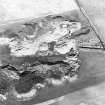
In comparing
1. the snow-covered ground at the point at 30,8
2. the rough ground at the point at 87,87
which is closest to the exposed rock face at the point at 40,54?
the rough ground at the point at 87,87

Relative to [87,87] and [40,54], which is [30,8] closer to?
[40,54]

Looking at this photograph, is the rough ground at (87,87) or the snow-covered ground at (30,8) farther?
the snow-covered ground at (30,8)

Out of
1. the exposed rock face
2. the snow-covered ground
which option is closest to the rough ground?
the exposed rock face

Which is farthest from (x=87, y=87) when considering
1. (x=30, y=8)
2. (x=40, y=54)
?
(x=30, y=8)

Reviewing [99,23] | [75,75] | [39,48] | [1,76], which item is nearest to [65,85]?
[75,75]

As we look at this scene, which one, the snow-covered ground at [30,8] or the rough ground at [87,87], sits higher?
the snow-covered ground at [30,8]

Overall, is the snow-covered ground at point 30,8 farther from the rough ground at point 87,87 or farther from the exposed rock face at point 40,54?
the rough ground at point 87,87

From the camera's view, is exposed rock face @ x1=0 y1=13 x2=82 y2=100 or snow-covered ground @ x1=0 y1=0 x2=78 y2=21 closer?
exposed rock face @ x1=0 y1=13 x2=82 y2=100

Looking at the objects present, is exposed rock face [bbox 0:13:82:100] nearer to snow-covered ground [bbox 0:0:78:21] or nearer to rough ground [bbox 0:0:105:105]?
rough ground [bbox 0:0:105:105]

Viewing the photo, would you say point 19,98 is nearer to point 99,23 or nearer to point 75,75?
point 75,75

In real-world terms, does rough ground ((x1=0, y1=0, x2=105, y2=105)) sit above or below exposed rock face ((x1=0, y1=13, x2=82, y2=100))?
below

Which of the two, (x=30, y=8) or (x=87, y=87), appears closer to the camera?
(x=87, y=87)
